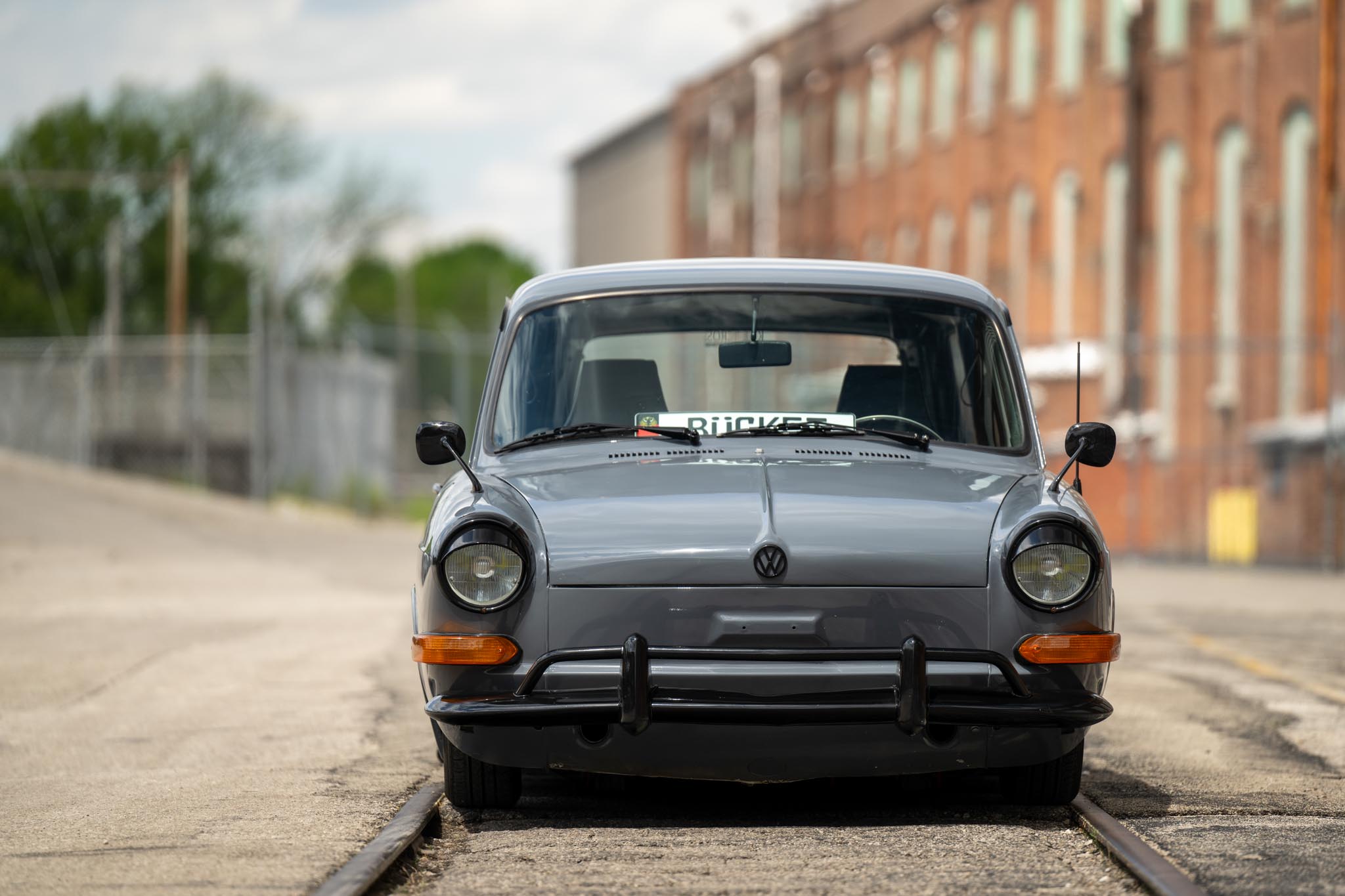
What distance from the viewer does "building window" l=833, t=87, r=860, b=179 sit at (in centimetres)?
5075

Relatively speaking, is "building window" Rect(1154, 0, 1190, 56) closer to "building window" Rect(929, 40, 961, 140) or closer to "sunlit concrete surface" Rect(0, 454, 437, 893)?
"building window" Rect(929, 40, 961, 140)

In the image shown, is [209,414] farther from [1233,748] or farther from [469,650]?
[469,650]

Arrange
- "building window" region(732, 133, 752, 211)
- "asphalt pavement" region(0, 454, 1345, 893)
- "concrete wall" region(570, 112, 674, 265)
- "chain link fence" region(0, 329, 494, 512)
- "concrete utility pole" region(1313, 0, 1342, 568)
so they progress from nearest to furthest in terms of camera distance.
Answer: "asphalt pavement" region(0, 454, 1345, 893)
"concrete utility pole" region(1313, 0, 1342, 568)
"chain link fence" region(0, 329, 494, 512)
"building window" region(732, 133, 752, 211)
"concrete wall" region(570, 112, 674, 265)

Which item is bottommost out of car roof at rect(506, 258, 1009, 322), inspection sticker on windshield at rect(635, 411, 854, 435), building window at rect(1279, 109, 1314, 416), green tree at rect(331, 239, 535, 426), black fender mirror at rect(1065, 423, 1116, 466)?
black fender mirror at rect(1065, 423, 1116, 466)

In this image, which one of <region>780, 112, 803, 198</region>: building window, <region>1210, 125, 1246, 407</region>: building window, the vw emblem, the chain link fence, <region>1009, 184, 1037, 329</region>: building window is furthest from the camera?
<region>780, 112, 803, 198</region>: building window

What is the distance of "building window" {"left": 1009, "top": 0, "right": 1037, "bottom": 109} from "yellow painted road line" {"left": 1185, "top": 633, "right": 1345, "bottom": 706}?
2805 centimetres

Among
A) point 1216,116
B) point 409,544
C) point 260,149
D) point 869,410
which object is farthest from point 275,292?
point 260,149

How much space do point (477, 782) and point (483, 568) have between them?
2.66 ft

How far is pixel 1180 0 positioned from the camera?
34.5 metres

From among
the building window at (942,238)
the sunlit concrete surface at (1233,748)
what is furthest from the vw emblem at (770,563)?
the building window at (942,238)

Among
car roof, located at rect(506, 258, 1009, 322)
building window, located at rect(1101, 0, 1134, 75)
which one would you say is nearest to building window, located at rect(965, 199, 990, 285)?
building window, located at rect(1101, 0, 1134, 75)

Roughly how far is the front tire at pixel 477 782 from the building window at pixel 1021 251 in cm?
3458

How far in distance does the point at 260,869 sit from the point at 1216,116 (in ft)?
98.8

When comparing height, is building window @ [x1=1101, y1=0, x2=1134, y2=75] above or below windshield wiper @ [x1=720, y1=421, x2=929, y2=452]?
above
